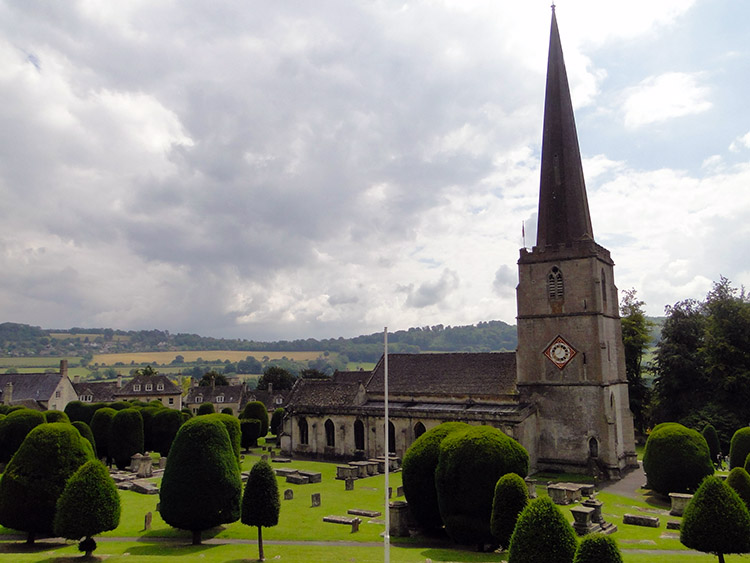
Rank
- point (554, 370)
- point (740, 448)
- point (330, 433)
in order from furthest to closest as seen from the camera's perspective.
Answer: point (330, 433) → point (554, 370) → point (740, 448)

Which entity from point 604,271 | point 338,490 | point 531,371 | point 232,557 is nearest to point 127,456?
point 338,490

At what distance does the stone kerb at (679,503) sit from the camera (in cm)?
3111

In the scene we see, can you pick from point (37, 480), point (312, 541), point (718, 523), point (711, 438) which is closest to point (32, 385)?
point (37, 480)

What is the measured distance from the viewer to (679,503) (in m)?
31.4

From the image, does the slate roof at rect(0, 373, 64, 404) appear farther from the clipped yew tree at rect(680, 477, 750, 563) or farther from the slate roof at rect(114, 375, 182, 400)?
the clipped yew tree at rect(680, 477, 750, 563)

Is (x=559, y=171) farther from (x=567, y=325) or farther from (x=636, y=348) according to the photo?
(x=636, y=348)

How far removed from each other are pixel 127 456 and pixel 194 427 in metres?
28.7

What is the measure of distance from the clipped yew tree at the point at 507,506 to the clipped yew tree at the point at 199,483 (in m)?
13.0

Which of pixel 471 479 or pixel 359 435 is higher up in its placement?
pixel 471 479

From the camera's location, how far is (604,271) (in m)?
46.5

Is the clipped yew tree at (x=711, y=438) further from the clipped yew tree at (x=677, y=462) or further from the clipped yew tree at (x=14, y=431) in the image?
the clipped yew tree at (x=14, y=431)

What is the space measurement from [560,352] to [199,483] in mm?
29526

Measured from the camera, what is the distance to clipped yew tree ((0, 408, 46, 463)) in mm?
44906

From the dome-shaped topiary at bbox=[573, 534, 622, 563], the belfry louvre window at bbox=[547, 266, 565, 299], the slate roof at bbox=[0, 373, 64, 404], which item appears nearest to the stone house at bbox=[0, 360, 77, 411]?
the slate roof at bbox=[0, 373, 64, 404]
